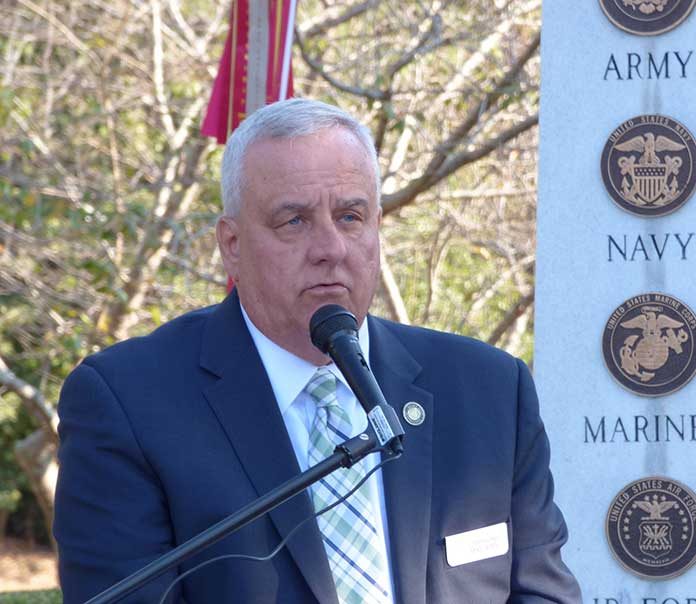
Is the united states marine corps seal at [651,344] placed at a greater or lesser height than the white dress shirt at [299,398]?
greater

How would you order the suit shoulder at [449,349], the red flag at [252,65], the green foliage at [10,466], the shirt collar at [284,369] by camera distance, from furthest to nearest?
the green foliage at [10,466] → the red flag at [252,65] → the suit shoulder at [449,349] → the shirt collar at [284,369]

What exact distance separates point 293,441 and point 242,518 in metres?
0.73

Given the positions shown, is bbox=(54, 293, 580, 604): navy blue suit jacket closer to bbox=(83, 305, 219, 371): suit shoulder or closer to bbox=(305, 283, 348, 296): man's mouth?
bbox=(83, 305, 219, 371): suit shoulder

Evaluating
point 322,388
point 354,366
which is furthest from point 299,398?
point 354,366

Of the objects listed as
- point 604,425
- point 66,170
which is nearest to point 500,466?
point 604,425

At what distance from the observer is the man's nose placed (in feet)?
8.54

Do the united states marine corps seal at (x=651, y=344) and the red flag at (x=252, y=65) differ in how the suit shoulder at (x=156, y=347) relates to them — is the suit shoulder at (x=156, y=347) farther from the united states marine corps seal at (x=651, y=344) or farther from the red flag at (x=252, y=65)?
the red flag at (x=252, y=65)

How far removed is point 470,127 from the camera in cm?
727

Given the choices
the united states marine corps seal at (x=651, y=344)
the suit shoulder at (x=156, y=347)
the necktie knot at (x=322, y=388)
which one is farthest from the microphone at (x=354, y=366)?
the united states marine corps seal at (x=651, y=344)

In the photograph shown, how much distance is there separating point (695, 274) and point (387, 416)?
6.53ft

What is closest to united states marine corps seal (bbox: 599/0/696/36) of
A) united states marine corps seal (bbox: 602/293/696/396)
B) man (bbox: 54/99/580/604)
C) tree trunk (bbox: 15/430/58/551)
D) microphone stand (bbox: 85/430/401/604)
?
united states marine corps seal (bbox: 602/293/696/396)

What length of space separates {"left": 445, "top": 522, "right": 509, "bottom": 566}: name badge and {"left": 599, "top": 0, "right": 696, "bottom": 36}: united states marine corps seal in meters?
1.74

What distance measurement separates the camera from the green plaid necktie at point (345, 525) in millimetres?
2635

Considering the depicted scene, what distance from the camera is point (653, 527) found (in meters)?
3.86
